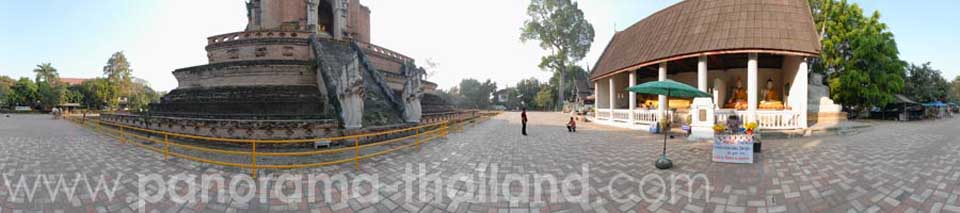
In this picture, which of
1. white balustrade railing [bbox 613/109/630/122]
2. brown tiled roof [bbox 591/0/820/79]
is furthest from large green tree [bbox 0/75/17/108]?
brown tiled roof [bbox 591/0/820/79]

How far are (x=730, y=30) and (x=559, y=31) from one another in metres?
22.9

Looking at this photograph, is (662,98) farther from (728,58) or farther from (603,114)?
(603,114)

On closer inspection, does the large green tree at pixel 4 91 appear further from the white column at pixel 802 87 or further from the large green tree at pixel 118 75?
the white column at pixel 802 87

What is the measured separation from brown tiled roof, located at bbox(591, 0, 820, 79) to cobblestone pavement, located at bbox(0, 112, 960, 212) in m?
4.35

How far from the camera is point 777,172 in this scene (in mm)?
4969

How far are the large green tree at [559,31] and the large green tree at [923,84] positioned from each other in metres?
25.7

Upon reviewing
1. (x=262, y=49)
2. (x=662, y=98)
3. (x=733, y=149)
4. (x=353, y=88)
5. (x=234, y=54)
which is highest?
(x=262, y=49)

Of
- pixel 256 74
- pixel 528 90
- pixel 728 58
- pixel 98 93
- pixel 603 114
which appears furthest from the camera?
pixel 528 90

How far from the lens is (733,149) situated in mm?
5648

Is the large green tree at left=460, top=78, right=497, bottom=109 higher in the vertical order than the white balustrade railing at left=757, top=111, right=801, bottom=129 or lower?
higher

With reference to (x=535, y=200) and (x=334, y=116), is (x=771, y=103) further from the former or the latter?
(x=334, y=116)

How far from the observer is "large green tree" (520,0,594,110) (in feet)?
108

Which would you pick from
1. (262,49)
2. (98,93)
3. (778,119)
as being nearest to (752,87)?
(778,119)

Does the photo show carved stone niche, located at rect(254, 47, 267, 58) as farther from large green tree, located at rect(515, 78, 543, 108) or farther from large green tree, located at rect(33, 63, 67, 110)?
large green tree, located at rect(33, 63, 67, 110)
